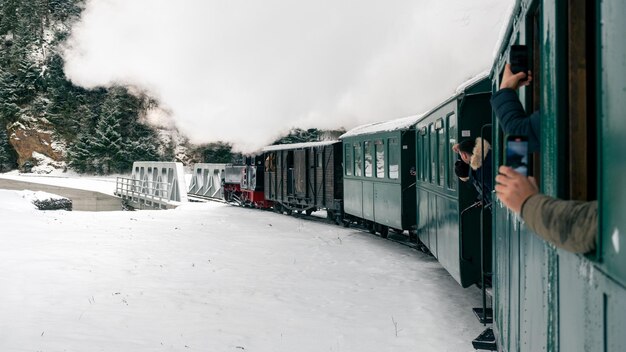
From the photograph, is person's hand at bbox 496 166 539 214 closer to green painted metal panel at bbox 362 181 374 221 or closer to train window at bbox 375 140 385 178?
train window at bbox 375 140 385 178


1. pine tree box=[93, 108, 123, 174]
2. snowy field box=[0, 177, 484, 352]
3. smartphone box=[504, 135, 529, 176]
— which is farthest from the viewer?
pine tree box=[93, 108, 123, 174]

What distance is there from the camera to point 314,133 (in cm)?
5491

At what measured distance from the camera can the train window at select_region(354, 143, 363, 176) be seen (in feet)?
53.4

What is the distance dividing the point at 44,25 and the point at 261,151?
59548mm

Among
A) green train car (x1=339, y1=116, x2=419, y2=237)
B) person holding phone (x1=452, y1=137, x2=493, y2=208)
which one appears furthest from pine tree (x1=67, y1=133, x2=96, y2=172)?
person holding phone (x1=452, y1=137, x2=493, y2=208)

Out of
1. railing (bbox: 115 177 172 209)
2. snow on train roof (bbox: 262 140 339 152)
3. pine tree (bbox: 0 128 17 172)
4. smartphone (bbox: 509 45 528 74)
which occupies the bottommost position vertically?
railing (bbox: 115 177 172 209)

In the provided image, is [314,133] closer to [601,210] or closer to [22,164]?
[22,164]

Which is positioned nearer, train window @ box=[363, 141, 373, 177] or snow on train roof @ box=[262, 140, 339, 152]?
train window @ box=[363, 141, 373, 177]

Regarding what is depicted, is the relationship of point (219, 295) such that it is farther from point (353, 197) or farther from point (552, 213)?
point (353, 197)

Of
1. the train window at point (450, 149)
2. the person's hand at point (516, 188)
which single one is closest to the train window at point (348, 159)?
the train window at point (450, 149)

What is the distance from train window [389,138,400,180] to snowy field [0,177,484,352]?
174 cm

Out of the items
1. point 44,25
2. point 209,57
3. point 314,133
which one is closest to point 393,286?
point 209,57

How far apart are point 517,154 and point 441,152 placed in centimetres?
707

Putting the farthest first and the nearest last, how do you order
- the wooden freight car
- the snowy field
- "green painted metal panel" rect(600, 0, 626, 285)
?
1. the wooden freight car
2. the snowy field
3. "green painted metal panel" rect(600, 0, 626, 285)
